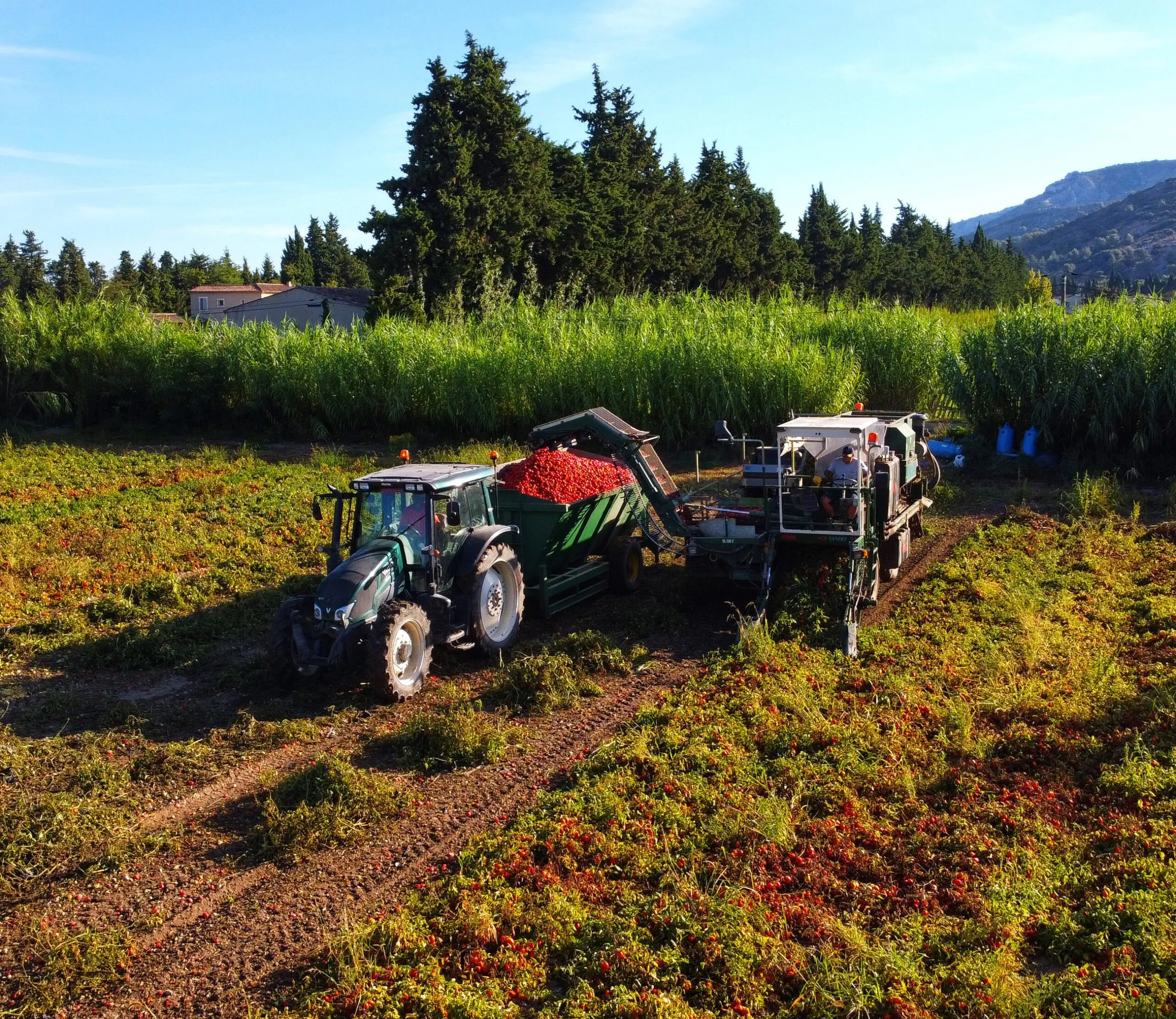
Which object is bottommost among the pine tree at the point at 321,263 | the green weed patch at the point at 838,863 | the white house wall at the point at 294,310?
the green weed patch at the point at 838,863

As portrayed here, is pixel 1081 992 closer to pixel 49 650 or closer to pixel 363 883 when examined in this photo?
pixel 363 883

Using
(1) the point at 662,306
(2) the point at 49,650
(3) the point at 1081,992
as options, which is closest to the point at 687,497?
(2) the point at 49,650

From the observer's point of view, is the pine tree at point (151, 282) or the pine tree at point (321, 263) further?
the pine tree at point (321, 263)

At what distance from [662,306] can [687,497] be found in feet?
48.9

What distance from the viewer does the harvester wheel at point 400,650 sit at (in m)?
Answer: 9.39

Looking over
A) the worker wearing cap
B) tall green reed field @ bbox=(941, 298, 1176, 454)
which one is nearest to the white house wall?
tall green reed field @ bbox=(941, 298, 1176, 454)

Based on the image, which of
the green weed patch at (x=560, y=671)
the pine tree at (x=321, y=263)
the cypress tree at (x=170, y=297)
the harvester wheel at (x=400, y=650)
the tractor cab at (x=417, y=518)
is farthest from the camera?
the pine tree at (x=321, y=263)

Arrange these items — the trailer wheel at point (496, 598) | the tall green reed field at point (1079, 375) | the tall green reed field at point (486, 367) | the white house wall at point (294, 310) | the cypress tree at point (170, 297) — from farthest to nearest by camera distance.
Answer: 1. the cypress tree at point (170, 297)
2. the white house wall at point (294, 310)
3. the tall green reed field at point (486, 367)
4. the tall green reed field at point (1079, 375)
5. the trailer wheel at point (496, 598)

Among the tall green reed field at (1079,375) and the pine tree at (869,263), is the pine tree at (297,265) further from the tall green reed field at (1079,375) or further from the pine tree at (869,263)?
the tall green reed field at (1079,375)

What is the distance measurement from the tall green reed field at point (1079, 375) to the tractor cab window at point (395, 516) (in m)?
14.7

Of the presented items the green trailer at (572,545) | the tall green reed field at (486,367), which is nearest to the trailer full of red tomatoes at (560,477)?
the green trailer at (572,545)

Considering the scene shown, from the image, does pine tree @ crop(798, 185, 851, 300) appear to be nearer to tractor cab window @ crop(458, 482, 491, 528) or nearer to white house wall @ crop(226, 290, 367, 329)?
white house wall @ crop(226, 290, 367, 329)

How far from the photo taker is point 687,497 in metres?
13.9

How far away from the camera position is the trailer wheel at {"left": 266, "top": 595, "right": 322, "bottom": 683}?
9.80m
